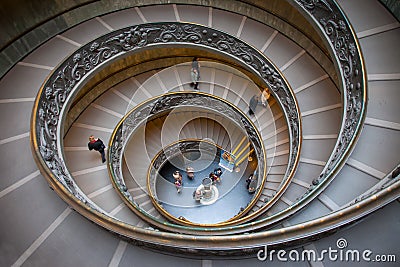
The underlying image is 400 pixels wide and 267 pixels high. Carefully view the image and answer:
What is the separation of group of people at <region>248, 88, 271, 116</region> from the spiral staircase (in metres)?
0.25

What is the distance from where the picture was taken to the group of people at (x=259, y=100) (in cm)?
987

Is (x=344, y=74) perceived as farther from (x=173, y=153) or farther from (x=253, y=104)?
(x=173, y=153)

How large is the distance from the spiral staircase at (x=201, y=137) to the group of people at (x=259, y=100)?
25 cm

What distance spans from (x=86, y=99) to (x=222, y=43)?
4699mm

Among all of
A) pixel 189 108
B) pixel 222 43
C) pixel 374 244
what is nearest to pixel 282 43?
pixel 222 43

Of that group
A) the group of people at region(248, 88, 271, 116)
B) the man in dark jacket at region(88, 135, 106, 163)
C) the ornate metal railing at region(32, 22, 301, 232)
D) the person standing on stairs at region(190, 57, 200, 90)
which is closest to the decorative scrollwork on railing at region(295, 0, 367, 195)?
the ornate metal railing at region(32, 22, 301, 232)

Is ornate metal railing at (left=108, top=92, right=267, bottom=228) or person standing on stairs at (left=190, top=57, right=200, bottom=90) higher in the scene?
person standing on stairs at (left=190, top=57, right=200, bottom=90)

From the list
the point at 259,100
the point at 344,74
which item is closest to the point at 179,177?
the point at 259,100

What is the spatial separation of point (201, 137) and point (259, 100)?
350 centimetres

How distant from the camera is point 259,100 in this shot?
10.0 m

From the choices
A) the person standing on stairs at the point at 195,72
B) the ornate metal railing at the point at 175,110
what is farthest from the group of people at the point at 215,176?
the person standing on stairs at the point at 195,72

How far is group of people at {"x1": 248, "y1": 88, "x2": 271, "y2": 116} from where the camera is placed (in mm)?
9867

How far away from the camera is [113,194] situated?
7.85 metres

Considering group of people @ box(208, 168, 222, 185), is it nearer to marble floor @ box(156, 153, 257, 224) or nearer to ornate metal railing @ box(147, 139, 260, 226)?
marble floor @ box(156, 153, 257, 224)
